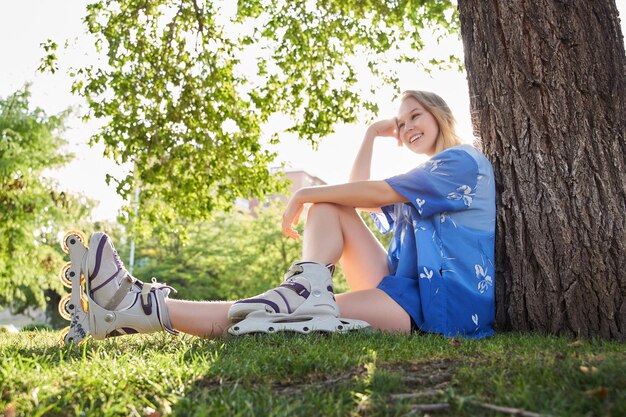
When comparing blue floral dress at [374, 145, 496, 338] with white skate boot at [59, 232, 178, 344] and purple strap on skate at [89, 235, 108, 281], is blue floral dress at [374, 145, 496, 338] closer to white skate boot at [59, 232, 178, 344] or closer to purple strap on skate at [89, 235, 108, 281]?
white skate boot at [59, 232, 178, 344]

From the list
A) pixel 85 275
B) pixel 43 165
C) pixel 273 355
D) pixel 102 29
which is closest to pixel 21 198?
pixel 43 165

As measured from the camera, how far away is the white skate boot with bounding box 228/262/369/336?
314 cm

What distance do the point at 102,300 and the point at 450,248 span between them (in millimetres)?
1883

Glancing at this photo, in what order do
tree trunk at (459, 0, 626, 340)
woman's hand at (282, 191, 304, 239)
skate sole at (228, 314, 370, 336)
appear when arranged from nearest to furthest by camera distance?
1. skate sole at (228, 314, 370, 336)
2. tree trunk at (459, 0, 626, 340)
3. woman's hand at (282, 191, 304, 239)

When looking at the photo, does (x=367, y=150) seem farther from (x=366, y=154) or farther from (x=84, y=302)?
(x=84, y=302)

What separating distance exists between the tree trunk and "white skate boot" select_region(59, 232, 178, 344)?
195 centimetres

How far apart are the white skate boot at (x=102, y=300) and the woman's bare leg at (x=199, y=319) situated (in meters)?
0.05

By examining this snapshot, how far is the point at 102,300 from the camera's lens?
3211 mm

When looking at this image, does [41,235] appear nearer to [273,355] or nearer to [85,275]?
[85,275]

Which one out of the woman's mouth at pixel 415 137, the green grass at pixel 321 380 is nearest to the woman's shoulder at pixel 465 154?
the woman's mouth at pixel 415 137

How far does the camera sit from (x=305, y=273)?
336 cm

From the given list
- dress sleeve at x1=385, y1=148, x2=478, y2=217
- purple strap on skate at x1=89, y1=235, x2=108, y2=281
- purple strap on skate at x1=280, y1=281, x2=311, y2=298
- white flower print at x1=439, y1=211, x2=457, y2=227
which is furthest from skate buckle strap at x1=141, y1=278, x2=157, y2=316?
white flower print at x1=439, y1=211, x2=457, y2=227

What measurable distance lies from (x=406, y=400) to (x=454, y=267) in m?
1.76

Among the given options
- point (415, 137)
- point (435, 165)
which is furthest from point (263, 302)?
point (415, 137)
